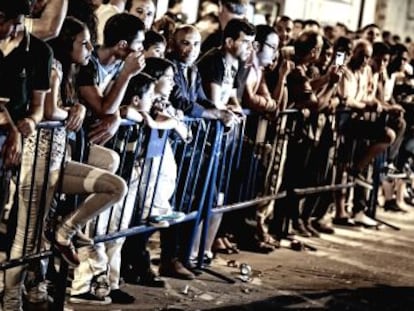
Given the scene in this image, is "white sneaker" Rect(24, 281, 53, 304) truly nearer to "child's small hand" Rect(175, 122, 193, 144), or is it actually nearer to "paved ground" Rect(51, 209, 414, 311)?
"paved ground" Rect(51, 209, 414, 311)

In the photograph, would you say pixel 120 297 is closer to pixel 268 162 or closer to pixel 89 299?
pixel 89 299

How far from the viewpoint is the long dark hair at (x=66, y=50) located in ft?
19.3

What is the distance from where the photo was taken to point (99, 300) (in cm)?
648

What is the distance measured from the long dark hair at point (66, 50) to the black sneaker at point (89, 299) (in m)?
1.46

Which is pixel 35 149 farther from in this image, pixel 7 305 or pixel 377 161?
pixel 377 161

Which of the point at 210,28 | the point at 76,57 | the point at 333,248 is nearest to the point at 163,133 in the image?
the point at 76,57

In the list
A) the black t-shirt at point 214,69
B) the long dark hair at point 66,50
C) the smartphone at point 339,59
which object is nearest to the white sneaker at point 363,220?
the smartphone at point 339,59

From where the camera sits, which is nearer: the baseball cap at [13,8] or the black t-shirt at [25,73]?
the baseball cap at [13,8]

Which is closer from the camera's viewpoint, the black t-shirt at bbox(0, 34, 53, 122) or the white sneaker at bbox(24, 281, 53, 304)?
the black t-shirt at bbox(0, 34, 53, 122)

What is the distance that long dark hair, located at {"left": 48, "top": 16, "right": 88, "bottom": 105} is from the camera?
231 inches

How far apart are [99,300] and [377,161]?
211 inches

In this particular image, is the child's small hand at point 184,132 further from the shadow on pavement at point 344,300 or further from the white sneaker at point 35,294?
the white sneaker at point 35,294

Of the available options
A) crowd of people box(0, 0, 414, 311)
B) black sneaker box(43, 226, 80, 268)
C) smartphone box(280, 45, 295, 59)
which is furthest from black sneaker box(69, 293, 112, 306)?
smartphone box(280, 45, 295, 59)

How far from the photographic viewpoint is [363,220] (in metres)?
10.9
